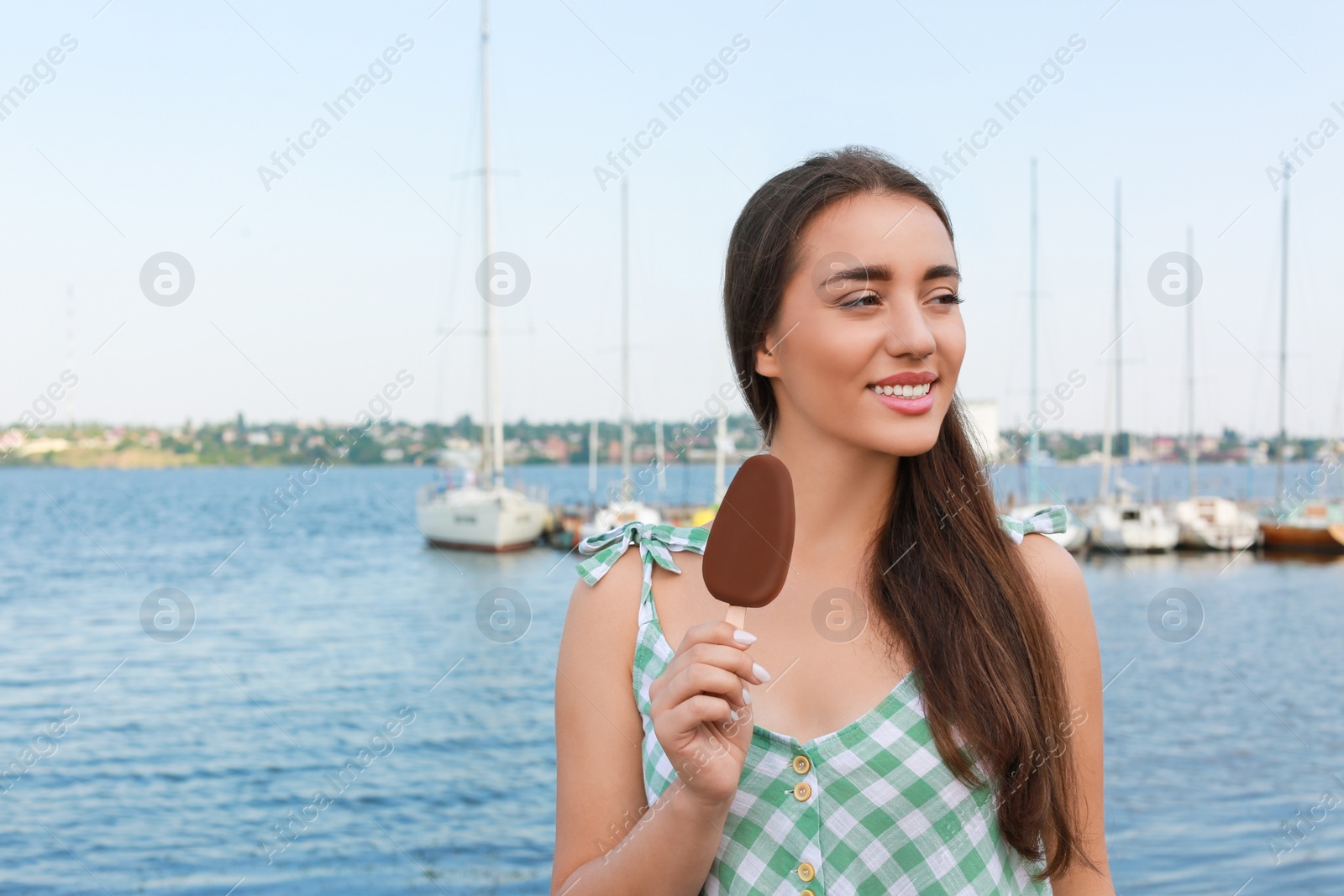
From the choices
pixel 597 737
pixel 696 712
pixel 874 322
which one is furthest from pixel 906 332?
pixel 597 737

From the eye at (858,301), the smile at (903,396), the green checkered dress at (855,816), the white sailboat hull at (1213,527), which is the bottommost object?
the white sailboat hull at (1213,527)

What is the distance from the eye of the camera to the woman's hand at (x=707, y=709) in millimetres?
1580

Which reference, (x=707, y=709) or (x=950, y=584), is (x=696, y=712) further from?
(x=950, y=584)

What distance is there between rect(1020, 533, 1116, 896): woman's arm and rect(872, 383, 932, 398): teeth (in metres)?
0.44

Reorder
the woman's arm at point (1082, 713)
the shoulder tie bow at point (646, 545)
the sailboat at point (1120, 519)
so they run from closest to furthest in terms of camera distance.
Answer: the woman's arm at point (1082, 713), the shoulder tie bow at point (646, 545), the sailboat at point (1120, 519)

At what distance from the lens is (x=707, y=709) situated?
5.18 feet

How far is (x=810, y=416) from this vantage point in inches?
80.3

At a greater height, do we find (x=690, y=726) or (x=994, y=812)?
(x=690, y=726)

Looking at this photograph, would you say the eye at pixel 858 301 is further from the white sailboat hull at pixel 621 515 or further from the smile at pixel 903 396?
the white sailboat hull at pixel 621 515

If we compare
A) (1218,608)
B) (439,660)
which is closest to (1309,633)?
(1218,608)

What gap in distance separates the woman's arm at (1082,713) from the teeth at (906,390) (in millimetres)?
443

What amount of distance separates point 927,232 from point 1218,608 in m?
32.6

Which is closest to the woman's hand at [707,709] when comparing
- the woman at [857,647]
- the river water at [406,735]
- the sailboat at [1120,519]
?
the woman at [857,647]

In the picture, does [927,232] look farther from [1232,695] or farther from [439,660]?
[439,660]
